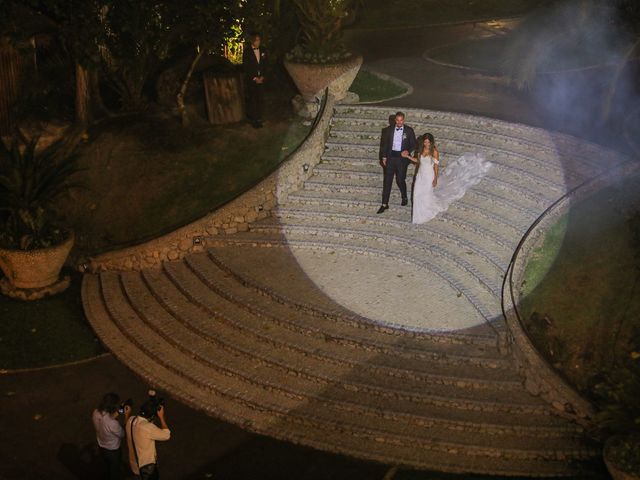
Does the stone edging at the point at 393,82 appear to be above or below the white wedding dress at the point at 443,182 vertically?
above

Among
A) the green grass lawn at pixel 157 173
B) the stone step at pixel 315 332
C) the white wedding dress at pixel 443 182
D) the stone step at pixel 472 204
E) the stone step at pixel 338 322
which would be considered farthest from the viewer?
the green grass lawn at pixel 157 173

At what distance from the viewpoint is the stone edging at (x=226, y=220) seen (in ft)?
49.8

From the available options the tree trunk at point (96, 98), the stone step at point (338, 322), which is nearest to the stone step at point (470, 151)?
the stone step at point (338, 322)

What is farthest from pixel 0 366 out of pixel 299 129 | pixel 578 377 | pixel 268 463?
pixel 578 377

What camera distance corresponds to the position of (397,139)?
14.8m

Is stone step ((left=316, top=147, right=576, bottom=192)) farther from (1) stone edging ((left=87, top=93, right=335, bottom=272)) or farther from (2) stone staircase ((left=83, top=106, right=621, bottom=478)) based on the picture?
(1) stone edging ((left=87, top=93, right=335, bottom=272))

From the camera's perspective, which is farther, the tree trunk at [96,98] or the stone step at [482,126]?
the tree trunk at [96,98]

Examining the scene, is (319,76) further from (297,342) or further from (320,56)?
(297,342)

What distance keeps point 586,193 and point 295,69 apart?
6821mm

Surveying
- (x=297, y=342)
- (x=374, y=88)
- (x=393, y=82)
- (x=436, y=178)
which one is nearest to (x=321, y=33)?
(x=374, y=88)

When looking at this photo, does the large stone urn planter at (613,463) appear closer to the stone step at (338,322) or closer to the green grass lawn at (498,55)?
the stone step at (338,322)

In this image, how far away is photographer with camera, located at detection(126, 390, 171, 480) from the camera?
30.6ft

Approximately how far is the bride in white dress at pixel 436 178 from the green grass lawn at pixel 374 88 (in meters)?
3.35

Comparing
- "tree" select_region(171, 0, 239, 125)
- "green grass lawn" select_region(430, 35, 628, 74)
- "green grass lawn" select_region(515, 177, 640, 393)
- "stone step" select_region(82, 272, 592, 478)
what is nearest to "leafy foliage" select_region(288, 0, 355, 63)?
"tree" select_region(171, 0, 239, 125)
